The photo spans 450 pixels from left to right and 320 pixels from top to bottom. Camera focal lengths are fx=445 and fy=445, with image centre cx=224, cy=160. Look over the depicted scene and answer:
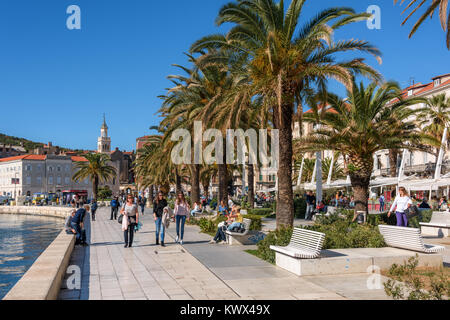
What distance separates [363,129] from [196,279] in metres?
11.7

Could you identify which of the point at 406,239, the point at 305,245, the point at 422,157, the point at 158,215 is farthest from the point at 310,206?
the point at 422,157

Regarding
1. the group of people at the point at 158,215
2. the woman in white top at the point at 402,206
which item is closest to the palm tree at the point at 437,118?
the woman in white top at the point at 402,206

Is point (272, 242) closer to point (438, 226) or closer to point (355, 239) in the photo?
point (355, 239)

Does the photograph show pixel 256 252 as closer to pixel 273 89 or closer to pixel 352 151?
pixel 273 89

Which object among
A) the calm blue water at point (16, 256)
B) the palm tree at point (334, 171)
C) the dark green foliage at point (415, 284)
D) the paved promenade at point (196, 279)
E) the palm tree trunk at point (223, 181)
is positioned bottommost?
the calm blue water at point (16, 256)

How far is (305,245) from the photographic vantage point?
884 centimetres

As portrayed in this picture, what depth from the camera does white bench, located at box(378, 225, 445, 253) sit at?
8977 millimetres

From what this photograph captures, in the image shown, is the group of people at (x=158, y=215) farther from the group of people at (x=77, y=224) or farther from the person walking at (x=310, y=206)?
the person walking at (x=310, y=206)

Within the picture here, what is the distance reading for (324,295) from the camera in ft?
21.8

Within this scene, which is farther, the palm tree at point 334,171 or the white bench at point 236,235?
the palm tree at point 334,171

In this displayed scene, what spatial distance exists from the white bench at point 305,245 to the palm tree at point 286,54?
3.21m

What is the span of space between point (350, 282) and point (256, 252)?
400 centimetres

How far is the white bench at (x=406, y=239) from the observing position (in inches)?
353

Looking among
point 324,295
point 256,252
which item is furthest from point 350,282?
point 256,252
